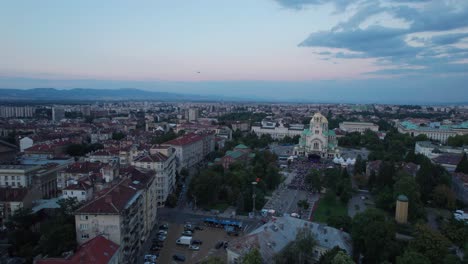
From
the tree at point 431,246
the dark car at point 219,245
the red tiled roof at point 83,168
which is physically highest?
the red tiled roof at point 83,168

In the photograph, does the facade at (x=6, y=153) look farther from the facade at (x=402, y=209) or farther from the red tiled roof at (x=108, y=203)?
the facade at (x=402, y=209)

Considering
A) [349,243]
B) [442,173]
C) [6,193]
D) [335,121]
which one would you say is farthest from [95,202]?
[335,121]

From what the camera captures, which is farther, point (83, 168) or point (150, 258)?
point (83, 168)

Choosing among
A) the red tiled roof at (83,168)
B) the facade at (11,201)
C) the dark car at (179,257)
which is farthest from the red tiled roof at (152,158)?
the dark car at (179,257)

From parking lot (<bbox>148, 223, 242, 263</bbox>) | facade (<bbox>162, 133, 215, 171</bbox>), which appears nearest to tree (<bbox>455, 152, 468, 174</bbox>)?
parking lot (<bbox>148, 223, 242, 263</bbox>)

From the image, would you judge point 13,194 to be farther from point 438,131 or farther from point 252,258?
point 438,131

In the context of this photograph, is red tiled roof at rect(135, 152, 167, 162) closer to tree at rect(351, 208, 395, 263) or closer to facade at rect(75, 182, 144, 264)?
facade at rect(75, 182, 144, 264)

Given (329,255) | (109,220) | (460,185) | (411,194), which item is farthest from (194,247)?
(460,185)

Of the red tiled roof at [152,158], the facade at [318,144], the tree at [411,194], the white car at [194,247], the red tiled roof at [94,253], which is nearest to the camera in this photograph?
the red tiled roof at [94,253]
